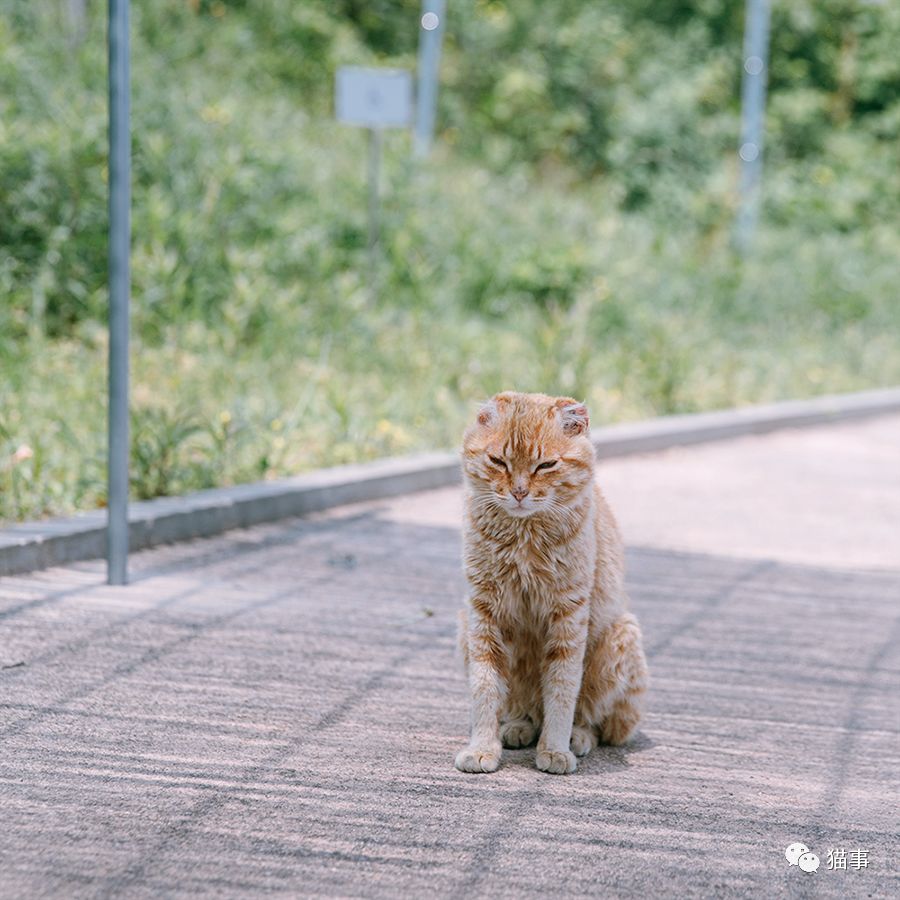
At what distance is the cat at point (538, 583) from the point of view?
446cm

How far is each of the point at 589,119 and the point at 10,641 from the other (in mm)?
25618

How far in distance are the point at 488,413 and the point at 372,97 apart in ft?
30.4

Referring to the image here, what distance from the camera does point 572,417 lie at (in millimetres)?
4547

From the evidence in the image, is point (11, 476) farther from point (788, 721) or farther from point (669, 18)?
point (669, 18)

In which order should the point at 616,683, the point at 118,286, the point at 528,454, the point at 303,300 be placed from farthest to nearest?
1. the point at 303,300
2. the point at 118,286
3. the point at 616,683
4. the point at 528,454

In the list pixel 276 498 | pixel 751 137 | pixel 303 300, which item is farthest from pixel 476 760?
pixel 751 137

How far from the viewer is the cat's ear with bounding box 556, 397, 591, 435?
14.9 ft

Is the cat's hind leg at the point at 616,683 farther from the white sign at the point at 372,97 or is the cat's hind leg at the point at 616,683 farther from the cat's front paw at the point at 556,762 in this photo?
the white sign at the point at 372,97

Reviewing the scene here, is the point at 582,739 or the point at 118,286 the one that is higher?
the point at 118,286

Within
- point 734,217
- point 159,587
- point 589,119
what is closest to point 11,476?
point 159,587

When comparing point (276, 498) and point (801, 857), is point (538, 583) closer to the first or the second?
point (801, 857)

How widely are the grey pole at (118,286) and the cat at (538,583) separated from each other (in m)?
2.26

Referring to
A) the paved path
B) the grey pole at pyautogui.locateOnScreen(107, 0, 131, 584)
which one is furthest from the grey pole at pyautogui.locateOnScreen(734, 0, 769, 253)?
the grey pole at pyautogui.locateOnScreen(107, 0, 131, 584)

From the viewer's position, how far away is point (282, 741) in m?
4.66
